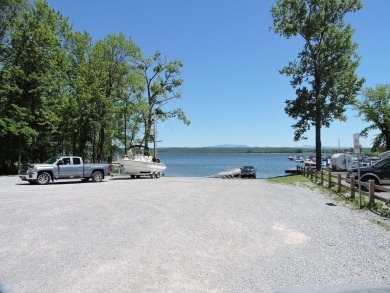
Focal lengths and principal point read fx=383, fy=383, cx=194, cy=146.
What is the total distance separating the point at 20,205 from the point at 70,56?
3212 centimetres

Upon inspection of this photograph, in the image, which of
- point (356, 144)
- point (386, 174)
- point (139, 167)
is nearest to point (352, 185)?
point (356, 144)

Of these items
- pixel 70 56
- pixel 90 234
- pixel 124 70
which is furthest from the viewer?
pixel 124 70

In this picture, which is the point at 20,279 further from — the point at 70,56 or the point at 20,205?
the point at 70,56

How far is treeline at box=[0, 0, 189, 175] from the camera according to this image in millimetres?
35281

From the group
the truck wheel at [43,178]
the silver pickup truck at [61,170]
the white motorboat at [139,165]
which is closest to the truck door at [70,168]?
the silver pickup truck at [61,170]

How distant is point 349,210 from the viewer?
45.2 feet

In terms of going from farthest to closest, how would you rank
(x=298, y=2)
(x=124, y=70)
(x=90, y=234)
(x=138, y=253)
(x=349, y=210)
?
(x=124, y=70) → (x=298, y=2) → (x=349, y=210) → (x=90, y=234) → (x=138, y=253)

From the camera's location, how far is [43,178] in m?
24.3

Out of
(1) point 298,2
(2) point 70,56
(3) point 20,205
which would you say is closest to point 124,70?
(2) point 70,56

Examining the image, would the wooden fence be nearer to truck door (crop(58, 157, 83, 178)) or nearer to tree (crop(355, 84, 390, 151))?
truck door (crop(58, 157, 83, 178))

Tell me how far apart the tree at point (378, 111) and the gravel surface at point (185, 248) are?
56.5 m

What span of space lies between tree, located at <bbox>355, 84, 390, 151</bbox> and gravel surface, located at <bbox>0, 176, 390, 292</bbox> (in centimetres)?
5646

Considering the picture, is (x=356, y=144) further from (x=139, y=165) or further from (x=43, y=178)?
(x=139, y=165)

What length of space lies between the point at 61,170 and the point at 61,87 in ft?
62.2
